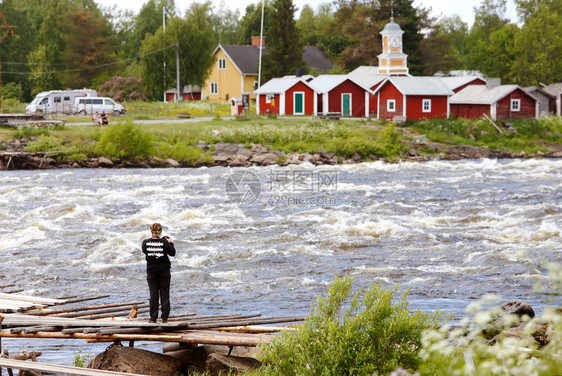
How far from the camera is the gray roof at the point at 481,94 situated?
57719 mm

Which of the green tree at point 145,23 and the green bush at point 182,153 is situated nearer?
the green bush at point 182,153

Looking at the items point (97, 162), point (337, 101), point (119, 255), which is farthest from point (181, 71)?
point (119, 255)

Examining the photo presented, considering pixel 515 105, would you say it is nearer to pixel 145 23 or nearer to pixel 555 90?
pixel 555 90

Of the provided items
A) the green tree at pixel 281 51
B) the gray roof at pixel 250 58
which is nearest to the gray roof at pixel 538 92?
the green tree at pixel 281 51

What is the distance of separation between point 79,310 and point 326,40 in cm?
8116

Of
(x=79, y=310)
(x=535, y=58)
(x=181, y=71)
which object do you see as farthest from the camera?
(x=535, y=58)

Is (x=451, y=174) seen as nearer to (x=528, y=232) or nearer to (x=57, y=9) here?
(x=528, y=232)

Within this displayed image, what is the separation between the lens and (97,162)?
4178cm

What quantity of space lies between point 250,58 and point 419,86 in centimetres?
2410

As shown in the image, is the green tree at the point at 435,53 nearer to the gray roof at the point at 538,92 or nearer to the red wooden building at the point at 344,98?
the gray roof at the point at 538,92

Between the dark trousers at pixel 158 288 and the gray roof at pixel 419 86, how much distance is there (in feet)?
158

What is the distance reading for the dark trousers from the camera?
1098 cm

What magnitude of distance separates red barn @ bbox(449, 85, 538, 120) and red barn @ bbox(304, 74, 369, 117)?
6991 mm

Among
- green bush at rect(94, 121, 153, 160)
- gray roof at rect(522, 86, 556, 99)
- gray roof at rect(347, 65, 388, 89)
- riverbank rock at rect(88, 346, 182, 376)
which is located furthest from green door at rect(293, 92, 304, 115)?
riverbank rock at rect(88, 346, 182, 376)
